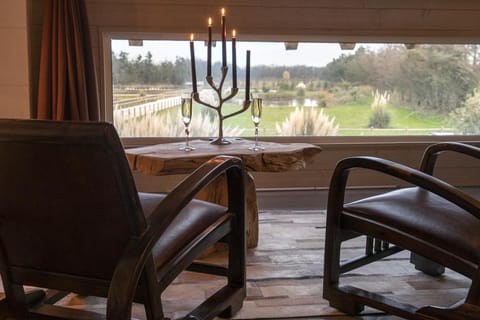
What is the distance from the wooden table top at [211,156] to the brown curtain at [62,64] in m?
0.95

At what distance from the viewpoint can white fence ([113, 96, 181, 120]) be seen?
3549mm

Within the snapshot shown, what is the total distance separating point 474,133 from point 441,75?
59 cm

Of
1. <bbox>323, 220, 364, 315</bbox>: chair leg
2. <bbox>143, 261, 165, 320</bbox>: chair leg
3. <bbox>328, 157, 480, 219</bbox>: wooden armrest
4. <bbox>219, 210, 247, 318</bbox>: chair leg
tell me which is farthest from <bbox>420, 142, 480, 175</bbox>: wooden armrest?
<bbox>143, 261, 165, 320</bbox>: chair leg

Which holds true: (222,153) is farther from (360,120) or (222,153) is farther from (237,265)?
(360,120)

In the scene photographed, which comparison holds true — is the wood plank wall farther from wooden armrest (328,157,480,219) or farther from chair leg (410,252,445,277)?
wooden armrest (328,157,480,219)

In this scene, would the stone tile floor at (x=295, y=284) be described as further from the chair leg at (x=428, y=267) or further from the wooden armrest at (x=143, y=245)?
the wooden armrest at (x=143, y=245)

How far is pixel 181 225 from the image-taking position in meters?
1.52

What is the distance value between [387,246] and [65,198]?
145 centimetres

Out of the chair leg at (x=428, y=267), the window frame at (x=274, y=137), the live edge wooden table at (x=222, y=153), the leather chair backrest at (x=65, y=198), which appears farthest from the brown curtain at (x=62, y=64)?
the chair leg at (x=428, y=267)

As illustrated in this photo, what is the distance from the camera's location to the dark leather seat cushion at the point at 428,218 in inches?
58.2

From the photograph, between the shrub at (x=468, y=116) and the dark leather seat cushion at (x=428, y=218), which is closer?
the dark leather seat cushion at (x=428, y=218)

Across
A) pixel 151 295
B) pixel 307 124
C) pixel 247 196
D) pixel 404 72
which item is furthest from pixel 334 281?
pixel 404 72

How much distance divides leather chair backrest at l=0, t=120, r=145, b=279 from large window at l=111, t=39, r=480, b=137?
234 centimetres

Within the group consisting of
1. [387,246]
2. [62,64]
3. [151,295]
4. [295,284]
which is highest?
[62,64]
